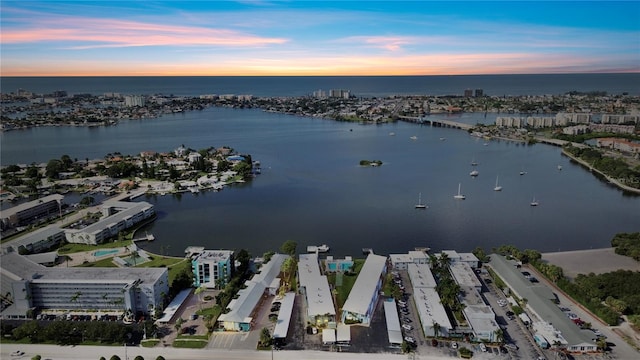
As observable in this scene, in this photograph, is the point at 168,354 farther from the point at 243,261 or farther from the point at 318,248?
the point at 318,248

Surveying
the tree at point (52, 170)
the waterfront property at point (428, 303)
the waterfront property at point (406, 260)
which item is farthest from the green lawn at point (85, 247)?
the tree at point (52, 170)

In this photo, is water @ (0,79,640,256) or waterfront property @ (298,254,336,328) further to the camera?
water @ (0,79,640,256)

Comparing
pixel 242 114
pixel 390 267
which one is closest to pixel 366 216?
pixel 390 267

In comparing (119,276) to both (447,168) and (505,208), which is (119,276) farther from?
(447,168)

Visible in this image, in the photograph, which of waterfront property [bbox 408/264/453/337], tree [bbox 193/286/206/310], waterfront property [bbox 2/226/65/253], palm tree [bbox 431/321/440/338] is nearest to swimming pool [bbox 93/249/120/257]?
waterfront property [bbox 2/226/65/253]

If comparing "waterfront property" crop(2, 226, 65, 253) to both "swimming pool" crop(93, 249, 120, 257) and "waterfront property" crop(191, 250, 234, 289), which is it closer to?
"swimming pool" crop(93, 249, 120, 257)
